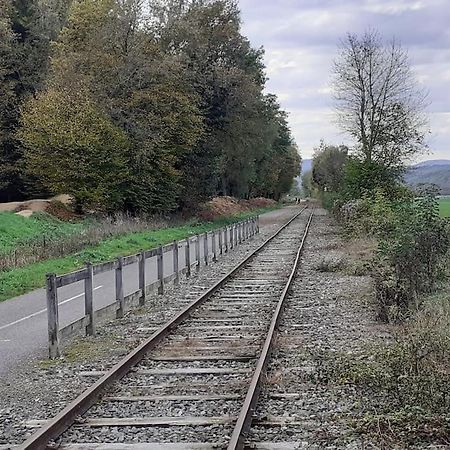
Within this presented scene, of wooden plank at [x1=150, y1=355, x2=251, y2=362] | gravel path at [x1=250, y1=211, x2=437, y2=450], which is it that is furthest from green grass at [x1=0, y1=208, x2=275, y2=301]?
wooden plank at [x1=150, y1=355, x2=251, y2=362]

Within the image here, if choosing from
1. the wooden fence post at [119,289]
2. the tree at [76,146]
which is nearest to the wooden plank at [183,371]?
the wooden fence post at [119,289]

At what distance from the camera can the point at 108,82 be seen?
→ 39906 millimetres

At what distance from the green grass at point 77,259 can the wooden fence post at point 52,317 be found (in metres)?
6.16

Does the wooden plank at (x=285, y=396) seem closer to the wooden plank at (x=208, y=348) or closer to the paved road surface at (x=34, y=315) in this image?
the wooden plank at (x=208, y=348)

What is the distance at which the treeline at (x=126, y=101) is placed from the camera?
126ft

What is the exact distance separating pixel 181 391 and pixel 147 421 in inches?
Answer: 46.0

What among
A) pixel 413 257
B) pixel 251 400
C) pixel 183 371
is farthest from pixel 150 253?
pixel 251 400

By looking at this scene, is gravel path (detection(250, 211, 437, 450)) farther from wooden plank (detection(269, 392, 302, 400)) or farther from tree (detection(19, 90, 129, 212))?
tree (detection(19, 90, 129, 212))

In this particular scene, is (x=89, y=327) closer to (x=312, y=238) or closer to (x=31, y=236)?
(x=31, y=236)

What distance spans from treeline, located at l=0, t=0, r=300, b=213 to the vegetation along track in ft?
86.8

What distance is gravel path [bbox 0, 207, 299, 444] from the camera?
7207 mm

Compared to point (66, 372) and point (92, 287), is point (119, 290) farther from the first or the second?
point (66, 372)

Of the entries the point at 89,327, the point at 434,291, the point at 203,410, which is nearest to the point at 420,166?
the point at 434,291

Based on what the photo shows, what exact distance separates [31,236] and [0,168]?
21345 mm
